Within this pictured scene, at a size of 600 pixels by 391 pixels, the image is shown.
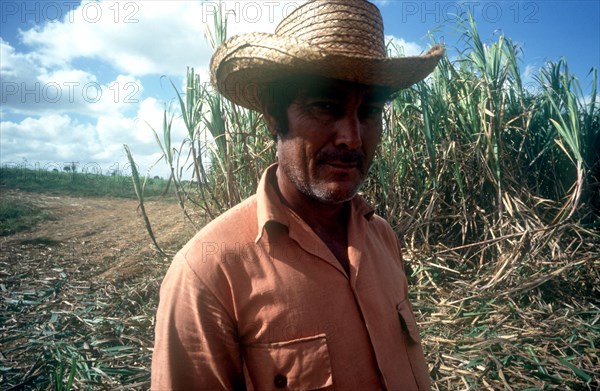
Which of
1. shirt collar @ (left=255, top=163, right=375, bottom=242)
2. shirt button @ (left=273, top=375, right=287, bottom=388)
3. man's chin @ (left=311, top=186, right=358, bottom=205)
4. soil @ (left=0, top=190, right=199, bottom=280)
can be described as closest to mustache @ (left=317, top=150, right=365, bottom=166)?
man's chin @ (left=311, top=186, right=358, bottom=205)

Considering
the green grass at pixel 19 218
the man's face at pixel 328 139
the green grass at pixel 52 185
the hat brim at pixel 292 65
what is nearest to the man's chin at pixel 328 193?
the man's face at pixel 328 139

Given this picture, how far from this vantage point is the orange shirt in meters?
1.07

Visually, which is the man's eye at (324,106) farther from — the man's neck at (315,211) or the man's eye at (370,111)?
the man's neck at (315,211)

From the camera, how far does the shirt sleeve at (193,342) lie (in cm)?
105

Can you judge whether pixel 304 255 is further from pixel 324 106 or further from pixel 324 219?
pixel 324 106

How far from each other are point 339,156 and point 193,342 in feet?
2.52

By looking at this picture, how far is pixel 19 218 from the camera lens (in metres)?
7.60

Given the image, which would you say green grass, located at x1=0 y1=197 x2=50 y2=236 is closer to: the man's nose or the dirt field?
the dirt field

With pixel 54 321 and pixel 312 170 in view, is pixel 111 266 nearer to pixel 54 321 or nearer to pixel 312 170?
pixel 54 321

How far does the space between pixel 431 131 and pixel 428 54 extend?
1.73 meters

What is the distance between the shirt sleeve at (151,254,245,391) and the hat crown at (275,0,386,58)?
0.94 meters

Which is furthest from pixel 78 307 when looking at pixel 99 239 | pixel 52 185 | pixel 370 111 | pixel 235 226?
pixel 52 185

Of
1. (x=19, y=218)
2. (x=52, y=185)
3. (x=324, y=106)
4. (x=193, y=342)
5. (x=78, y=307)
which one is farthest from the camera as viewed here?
(x=52, y=185)

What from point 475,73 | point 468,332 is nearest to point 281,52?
point 468,332
